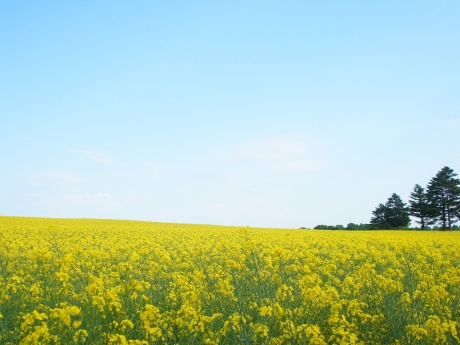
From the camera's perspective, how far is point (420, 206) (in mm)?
56906

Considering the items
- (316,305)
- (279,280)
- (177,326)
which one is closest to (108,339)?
(177,326)

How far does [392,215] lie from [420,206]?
163 inches

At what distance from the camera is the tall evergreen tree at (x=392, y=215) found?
56.8 metres

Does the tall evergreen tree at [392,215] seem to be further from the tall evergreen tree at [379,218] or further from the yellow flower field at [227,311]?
the yellow flower field at [227,311]

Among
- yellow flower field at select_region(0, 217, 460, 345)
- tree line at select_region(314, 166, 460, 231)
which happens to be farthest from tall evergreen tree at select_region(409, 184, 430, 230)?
yellow flower field at select_region(0, 217, 460, 345)

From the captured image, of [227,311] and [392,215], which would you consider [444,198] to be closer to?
[392,215]

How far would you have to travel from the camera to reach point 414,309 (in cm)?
636

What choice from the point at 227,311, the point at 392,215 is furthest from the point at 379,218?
the point at 227,311

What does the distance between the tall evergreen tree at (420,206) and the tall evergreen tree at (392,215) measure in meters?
1.08

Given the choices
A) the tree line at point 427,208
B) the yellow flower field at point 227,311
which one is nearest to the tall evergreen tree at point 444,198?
the tree line at point 427,208

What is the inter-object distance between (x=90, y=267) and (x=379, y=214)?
Answer: 55306mm

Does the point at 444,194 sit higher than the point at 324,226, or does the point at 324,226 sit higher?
A: the point at 444,194

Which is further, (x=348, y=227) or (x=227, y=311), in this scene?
(x=348, y=227)

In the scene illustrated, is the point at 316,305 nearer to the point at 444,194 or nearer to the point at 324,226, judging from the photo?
the point at 324,226
